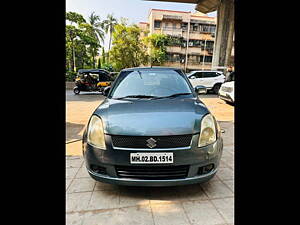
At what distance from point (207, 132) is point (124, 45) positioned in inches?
805

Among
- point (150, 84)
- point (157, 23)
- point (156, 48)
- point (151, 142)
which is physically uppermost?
point (157, 23)

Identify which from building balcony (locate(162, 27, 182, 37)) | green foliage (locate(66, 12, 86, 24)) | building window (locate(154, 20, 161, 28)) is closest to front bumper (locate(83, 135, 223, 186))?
green foliage (locate(66, 12, 86, 24))

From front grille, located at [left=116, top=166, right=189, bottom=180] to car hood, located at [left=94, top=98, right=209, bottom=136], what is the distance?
32 cm

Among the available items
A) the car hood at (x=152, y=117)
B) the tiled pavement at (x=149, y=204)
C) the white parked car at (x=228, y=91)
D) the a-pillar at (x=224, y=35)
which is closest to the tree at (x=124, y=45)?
the a-pillar at (x=224, y=35)

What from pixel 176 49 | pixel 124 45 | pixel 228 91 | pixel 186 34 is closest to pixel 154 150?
pixel 228 91

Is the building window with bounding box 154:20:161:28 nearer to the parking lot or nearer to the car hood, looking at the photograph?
the car hood

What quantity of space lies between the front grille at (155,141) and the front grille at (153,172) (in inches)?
8.2

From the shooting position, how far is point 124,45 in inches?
816

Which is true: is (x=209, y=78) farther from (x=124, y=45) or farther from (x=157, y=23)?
(x=157, y=23)

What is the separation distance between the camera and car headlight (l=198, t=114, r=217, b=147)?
191 centimetres
